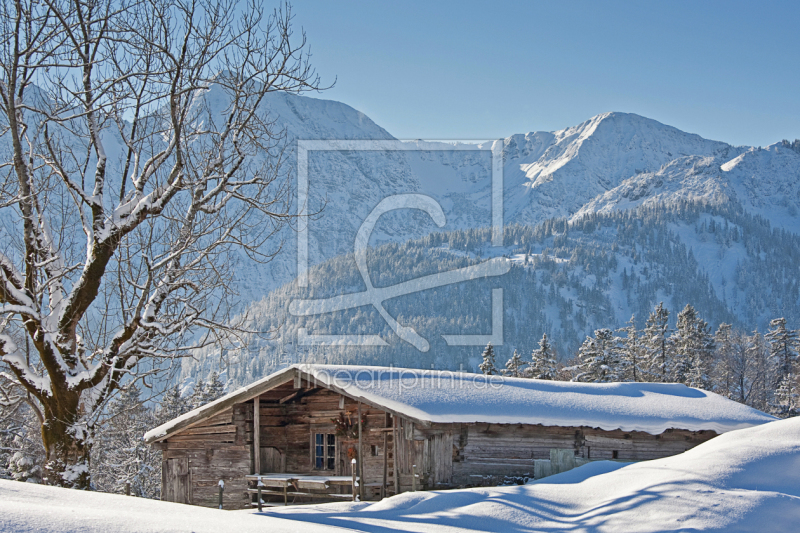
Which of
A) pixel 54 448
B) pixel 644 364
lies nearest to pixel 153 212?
pixel 54 448

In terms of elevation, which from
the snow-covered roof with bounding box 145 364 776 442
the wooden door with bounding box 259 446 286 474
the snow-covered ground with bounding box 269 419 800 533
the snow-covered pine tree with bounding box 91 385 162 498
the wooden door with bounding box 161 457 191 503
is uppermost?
the snow-covered roof with bounding box 145 364 776 442

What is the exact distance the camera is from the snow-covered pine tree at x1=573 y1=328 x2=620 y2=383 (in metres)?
42.2

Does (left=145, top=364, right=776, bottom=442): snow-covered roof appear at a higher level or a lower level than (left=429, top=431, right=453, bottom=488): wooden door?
higher

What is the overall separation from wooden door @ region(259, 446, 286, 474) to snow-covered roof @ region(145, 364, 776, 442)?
2215 millimetres

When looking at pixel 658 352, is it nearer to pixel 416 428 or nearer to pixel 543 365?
pixel 543 365

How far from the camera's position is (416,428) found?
16.4 m

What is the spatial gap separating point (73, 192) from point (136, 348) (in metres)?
2.76

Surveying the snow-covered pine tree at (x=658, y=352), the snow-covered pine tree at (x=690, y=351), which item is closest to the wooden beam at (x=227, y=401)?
the snow-covered pine tree at (x=658, y=352)

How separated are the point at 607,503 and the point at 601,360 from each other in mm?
33300

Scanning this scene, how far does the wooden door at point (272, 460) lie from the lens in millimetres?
19766

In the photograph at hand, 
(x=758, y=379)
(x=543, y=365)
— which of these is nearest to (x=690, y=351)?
(x=543, y=365)

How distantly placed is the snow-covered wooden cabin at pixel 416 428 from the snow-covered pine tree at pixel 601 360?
2158cm

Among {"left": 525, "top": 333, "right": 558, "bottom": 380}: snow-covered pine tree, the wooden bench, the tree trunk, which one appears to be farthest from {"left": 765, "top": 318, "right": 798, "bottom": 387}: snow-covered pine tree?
the tree trunk

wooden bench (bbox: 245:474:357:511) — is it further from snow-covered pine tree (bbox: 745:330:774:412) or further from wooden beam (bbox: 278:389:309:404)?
snow-covered pine tree (bbox: 745:330:774:412)
